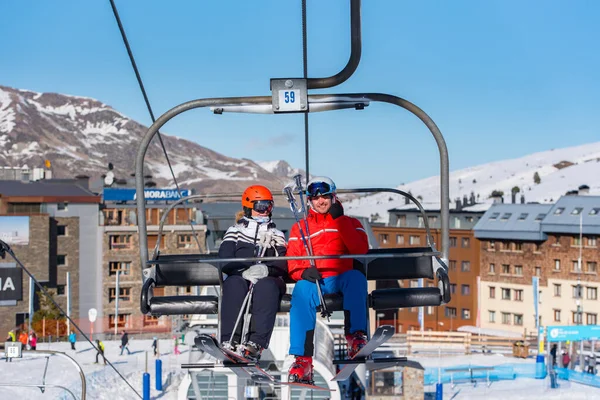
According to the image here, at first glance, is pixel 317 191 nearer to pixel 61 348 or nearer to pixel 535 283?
pixel 61 348

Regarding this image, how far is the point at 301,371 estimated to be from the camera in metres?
7.86

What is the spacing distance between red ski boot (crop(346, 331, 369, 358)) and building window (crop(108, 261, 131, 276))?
64.3 metres

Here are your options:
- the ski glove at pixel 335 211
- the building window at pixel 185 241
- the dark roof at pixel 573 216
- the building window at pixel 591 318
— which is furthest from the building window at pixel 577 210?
the ski glove at pixel 335 211

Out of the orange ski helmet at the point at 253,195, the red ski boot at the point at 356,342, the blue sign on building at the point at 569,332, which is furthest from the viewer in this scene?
the blue sign on building at the point at 569,332

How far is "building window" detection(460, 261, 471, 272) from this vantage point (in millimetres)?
75500

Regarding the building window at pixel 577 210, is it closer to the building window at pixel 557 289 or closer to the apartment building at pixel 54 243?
the building window at pixel 557 289

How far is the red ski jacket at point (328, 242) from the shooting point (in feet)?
26.5

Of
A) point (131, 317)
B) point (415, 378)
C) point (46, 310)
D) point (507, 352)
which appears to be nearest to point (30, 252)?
point (46, 310)

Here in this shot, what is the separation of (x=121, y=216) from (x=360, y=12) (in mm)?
67615

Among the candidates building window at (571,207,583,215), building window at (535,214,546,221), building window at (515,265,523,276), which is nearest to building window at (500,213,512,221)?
building window at (535,214,546,221)

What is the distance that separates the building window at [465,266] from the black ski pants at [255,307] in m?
68.7

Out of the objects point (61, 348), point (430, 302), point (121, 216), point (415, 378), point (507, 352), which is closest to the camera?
point (430, 302)

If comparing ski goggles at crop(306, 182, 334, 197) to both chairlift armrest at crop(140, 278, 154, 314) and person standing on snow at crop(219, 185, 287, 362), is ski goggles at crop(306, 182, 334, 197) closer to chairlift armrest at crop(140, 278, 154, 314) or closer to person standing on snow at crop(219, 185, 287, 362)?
person standing on snow at crop(219, 185, 287, 362)

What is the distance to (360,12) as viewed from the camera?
7055mm
